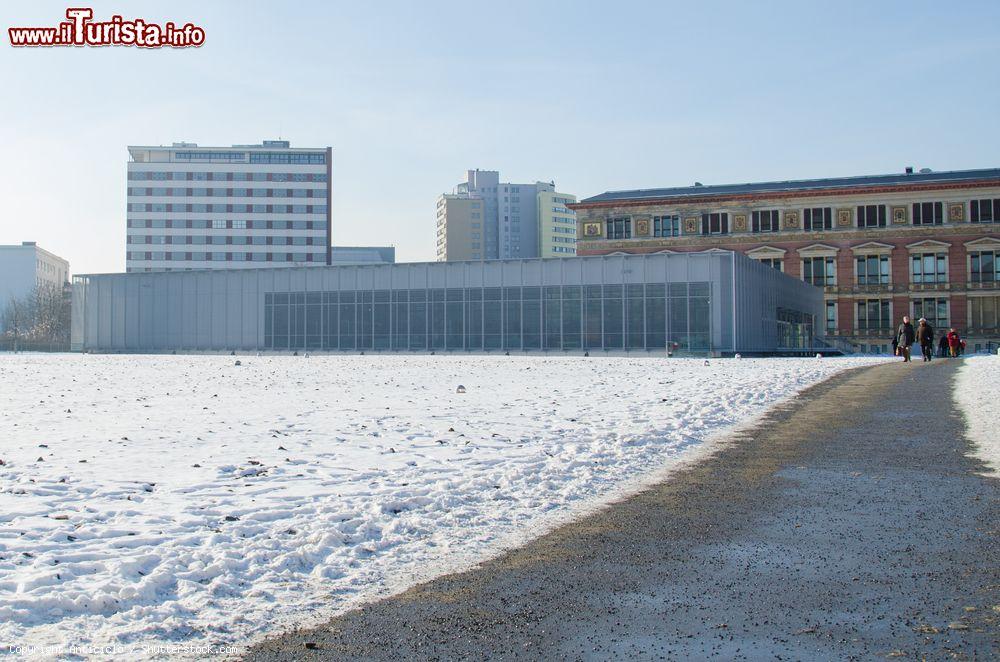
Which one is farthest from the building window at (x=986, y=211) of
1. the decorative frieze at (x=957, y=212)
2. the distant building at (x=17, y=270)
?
the distant building at (x=17, y=270)

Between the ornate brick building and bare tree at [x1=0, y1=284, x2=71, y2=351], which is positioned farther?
bare tree at [x1=0, y1=284, x2=71, y2=351]

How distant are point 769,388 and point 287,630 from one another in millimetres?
19202

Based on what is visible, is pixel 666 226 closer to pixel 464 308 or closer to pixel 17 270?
pixel 464 308

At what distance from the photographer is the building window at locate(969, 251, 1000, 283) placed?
7994 centimetres

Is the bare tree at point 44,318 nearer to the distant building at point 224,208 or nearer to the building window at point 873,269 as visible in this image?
the distant building at point 224,208

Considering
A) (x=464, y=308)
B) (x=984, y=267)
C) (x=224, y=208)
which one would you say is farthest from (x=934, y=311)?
(x=224, y=208)

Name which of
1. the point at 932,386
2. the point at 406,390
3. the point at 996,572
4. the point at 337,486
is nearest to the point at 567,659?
the point at 996,572

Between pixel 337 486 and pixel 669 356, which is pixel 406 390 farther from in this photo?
pixel 669 356

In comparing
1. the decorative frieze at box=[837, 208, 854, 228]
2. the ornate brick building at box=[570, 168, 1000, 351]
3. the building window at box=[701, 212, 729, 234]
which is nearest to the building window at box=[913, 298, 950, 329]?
the ornate brick building at box=[570, 168, 1000, 351]

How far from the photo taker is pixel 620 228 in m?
93.2

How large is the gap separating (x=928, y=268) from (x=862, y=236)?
637cm

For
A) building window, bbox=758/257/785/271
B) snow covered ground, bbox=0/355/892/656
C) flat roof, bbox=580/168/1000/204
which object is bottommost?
snow covered ground, bbox=0/355/892/656

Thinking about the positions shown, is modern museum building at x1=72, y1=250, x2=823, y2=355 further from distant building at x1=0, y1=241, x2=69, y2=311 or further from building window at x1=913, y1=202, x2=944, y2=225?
distant building at x1=0, y1=241, x2=69, y2=311

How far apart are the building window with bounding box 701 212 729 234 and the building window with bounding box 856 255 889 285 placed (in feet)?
41.8
